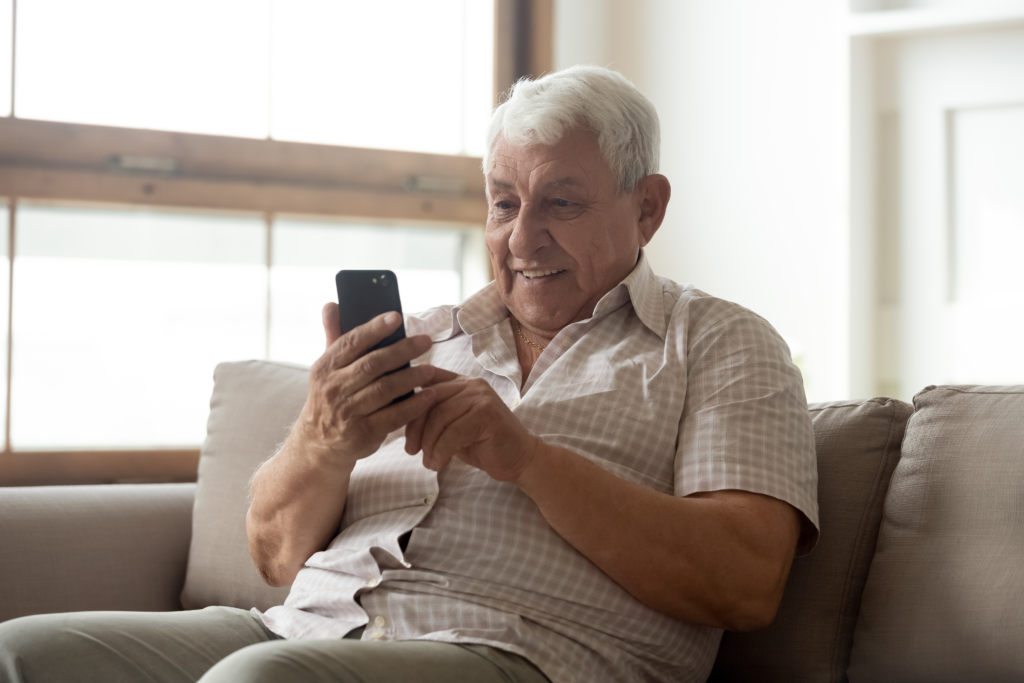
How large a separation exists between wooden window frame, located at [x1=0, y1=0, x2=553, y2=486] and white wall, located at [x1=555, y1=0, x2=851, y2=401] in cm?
53

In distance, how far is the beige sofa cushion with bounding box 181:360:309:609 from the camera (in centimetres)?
166

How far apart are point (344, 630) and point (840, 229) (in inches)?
77.3

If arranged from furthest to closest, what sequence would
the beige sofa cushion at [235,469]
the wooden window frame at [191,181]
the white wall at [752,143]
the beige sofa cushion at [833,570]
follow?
1. the white wall at [752,143]
2. the wooden window frame at [191,181]
3. the beige sofa cushion at [235,469]
4. the beige sofa cushion at [833,570]

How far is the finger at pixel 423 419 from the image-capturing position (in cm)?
112

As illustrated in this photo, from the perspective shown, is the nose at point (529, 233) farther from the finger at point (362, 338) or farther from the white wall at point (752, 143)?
the white wall at point (752, 143)

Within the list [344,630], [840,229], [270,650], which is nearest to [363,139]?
[840,229]

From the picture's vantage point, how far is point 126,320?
227 cm

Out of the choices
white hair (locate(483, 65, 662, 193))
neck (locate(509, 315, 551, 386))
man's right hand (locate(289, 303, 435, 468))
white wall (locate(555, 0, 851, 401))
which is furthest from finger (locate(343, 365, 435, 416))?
white wall (locate(555, 0, 851, 401))

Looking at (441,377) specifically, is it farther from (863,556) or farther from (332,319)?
(863,556)

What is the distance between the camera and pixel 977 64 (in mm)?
2598

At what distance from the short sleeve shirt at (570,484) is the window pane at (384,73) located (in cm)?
136

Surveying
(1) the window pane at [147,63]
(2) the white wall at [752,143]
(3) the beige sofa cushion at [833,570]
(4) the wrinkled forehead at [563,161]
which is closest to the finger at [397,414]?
(4) the wrinkled forehead at [563,161]

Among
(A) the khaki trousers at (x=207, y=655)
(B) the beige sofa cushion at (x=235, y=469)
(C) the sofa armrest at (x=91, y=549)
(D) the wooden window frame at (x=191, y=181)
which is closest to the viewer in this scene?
(A) the khaki trousers at (x=207, y=655)

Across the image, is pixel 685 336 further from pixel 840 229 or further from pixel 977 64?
pixel 977 64
